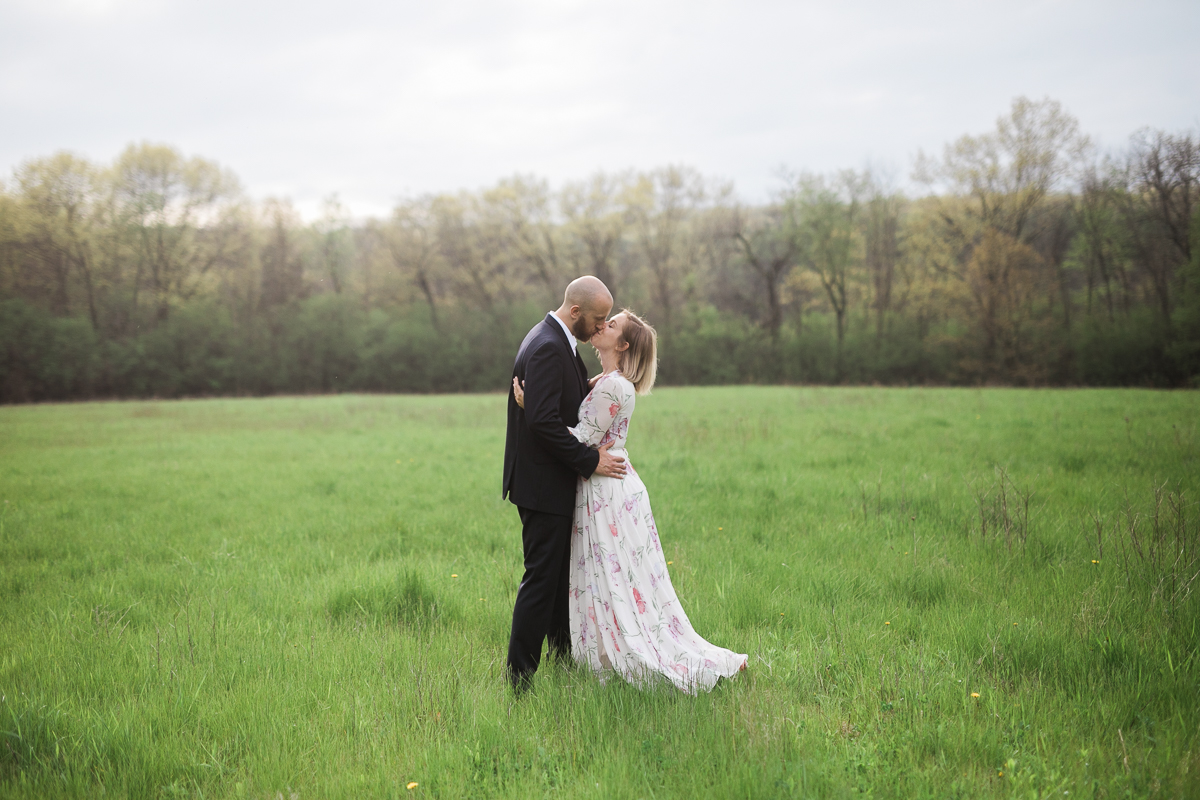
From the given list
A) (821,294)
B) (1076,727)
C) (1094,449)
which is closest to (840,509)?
(1076,727)

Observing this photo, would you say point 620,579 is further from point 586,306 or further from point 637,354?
point 586,306

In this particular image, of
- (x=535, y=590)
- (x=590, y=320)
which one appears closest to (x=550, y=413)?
(x=590, y=320)

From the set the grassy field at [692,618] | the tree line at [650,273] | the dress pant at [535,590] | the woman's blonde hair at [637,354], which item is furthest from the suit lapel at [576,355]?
the tree line at [650,273]

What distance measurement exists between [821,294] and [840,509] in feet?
133

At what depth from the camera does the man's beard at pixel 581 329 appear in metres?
3.65

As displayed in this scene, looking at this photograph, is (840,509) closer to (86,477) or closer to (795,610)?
(795,610)

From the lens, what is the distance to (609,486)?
3.72 metres

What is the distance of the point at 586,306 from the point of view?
11.7ft

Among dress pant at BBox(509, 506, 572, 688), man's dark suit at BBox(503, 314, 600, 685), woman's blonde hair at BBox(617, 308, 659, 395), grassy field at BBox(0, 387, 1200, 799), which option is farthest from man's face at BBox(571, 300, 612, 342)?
grassy field at BBox(0, 387, 1200, 799)

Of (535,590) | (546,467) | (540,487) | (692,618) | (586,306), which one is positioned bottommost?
(692,618)

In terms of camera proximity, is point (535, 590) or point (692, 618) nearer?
point (535, 590)

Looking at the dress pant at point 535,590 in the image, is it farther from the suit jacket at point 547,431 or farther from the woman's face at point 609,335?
the woman's face at point 609,335

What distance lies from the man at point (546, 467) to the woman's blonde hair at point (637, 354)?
25 cm

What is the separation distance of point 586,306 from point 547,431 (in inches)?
29.7
